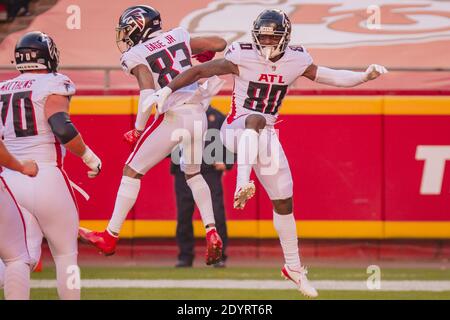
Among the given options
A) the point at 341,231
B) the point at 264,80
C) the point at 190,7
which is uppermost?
the point at 264,80

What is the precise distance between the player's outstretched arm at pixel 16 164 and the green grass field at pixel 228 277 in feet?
12.8

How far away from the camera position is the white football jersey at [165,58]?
850 centimetres

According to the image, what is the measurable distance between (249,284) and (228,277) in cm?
49

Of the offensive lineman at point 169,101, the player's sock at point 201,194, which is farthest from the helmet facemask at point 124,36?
the player's sock at point 201,194

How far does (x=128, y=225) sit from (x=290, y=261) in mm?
4597

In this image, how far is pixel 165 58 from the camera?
28.1 feet

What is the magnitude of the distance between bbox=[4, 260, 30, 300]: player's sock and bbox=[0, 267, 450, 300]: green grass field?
3.50 meters

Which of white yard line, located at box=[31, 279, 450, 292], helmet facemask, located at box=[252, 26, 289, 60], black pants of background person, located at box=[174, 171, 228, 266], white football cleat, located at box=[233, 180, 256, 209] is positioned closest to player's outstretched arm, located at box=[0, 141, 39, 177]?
white football cleat, located at box=[233, 180, 256, 209]

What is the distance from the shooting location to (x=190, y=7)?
14703 mm

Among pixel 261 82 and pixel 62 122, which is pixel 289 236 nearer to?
pixel 261 82

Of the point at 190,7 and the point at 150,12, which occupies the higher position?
the point at 150,12

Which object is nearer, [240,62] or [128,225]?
[240,62]
